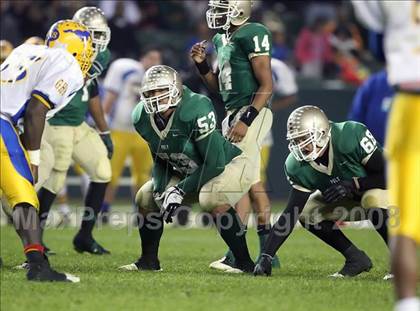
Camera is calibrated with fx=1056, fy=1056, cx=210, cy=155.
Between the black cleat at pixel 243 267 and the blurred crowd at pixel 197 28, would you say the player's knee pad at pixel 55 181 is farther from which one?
the blurred crowd at pixel 197 28

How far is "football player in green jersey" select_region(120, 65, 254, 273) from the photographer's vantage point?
6.68 meters

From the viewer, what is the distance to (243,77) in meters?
7.53

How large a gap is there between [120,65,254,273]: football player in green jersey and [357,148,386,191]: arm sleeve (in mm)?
844

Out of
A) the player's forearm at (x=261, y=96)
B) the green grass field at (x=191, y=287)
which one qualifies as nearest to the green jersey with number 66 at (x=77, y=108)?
the green grass field at (x=191, y=287)

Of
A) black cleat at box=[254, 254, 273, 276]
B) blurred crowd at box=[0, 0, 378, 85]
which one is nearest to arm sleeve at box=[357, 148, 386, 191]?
black cleat at box=[254, 254, 273, 276]

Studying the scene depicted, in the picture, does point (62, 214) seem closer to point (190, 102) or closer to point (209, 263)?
point (209, 263)

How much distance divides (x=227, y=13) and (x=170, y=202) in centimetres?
167

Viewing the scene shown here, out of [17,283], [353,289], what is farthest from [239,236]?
[17,283]

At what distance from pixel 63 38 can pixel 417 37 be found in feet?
9.07

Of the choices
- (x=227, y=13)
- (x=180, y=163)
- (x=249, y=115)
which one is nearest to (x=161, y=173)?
(x=180, y=163)

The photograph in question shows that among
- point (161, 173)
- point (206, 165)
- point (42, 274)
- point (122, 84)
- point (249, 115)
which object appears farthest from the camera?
point (122, 84)

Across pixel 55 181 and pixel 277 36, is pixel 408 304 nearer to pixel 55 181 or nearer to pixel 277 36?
pixel 55 181

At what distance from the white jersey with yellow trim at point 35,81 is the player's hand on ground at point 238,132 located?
1.51m

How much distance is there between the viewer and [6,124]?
6062 millimetres
